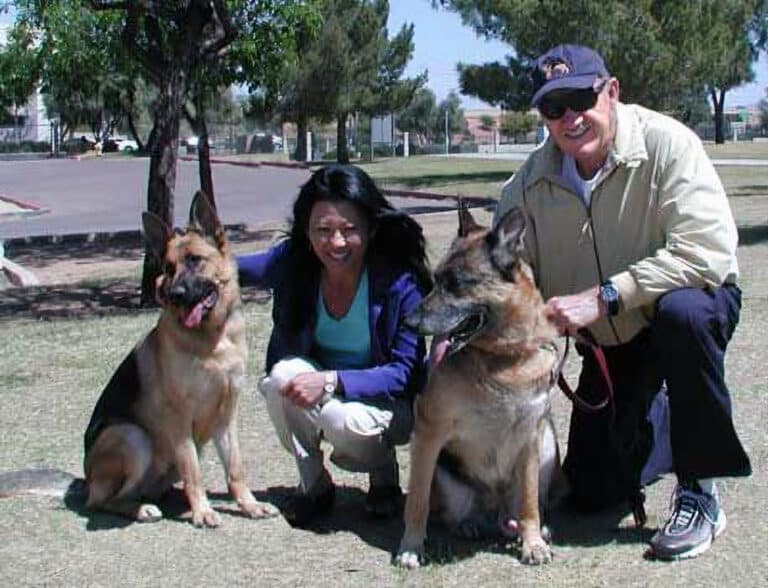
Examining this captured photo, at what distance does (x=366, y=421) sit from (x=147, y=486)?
1.09 meters

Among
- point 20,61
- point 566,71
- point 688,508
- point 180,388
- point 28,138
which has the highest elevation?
point 28,138

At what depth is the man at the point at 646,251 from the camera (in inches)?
157

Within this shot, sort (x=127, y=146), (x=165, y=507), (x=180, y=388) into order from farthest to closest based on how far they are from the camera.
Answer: (x=127, y=146)
(x=165, y=507)
(x=180, y=388)

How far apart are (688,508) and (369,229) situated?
171 centimetres

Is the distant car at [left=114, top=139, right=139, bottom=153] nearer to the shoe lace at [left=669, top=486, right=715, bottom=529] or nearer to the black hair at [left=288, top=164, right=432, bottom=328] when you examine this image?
the black hair at [left=288, top=164, right=432, bottom=328]

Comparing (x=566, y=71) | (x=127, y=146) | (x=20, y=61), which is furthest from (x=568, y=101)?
(x=127, y=146)

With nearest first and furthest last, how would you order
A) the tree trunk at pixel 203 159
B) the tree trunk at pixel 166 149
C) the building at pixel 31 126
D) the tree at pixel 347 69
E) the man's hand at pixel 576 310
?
the man's hand at pixel 576 310
the tree trunk at pixel 166 149
the tree trunk at pixel 203 159
the tree at pixel 347 69
the building at pixel 31 126

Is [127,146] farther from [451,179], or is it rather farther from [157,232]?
[157,232]

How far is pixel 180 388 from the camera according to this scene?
14.8 ft

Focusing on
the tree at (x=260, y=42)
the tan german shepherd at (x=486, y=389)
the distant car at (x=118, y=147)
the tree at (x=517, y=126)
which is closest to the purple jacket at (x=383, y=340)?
the tan german shepherd at (x=486, y=389)

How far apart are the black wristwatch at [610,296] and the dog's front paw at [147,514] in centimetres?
216

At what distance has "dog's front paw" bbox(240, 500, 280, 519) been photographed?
15.7 ft

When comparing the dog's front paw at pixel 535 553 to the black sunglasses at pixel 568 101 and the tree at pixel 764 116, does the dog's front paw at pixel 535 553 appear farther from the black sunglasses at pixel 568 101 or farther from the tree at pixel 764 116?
the tree at pixel 764 116

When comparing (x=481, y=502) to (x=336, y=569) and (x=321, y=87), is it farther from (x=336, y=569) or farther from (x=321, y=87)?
(x=321, y=87)
